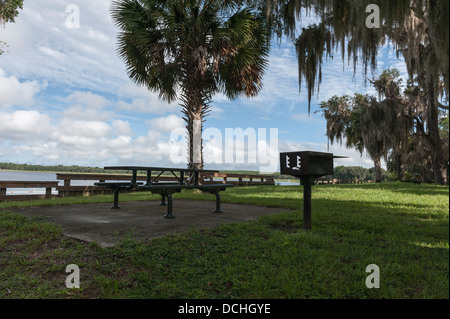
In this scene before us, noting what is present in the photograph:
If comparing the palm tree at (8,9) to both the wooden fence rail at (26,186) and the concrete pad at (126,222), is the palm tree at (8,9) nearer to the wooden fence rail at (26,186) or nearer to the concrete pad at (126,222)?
the wooden fence rail at (26,186)

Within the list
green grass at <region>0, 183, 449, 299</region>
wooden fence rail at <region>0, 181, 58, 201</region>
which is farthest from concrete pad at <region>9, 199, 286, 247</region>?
wooden fence rail at <region>0, 181, 58, 201</region>

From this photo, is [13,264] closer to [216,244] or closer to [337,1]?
[216,244]

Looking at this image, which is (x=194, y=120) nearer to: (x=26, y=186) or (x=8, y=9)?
(x=26, y=186)

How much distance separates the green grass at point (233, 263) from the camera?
219 centimetres

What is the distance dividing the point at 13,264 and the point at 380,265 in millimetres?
3603

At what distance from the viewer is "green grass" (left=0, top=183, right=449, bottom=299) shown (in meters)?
2.19

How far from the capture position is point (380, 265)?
2.60 m

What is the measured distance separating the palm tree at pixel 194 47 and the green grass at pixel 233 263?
7374 mm

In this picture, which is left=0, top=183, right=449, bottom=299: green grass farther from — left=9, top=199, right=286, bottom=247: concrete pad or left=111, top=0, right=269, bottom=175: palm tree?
left=111, top=0, right=269, bottom=175: palm tree

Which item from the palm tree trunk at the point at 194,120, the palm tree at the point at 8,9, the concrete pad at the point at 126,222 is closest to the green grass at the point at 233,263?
the concrete pad at the point at 126,222
